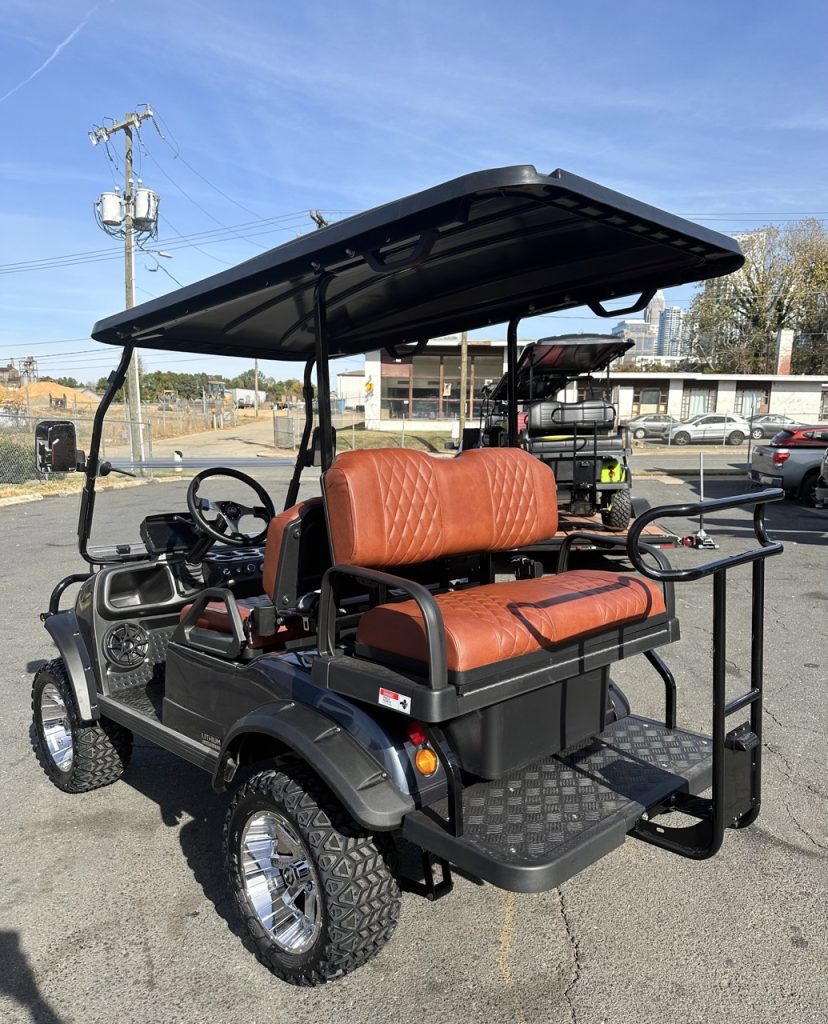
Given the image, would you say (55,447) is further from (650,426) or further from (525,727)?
(650,426)

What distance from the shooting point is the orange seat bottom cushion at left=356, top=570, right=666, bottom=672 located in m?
2.14

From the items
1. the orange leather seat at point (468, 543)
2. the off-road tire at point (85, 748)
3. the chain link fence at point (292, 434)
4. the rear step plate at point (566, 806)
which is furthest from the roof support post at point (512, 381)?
the chain link fence at point (292, 434)

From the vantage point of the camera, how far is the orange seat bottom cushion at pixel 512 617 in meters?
2.14

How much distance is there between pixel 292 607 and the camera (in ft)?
9.27

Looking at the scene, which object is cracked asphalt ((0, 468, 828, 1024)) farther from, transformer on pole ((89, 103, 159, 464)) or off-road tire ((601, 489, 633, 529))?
transformer on pole ((89, 103, 159, 464))

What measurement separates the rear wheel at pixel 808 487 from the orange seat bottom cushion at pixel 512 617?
12.8 m

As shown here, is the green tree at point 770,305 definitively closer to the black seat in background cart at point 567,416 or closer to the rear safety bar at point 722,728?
the black seat in background cart at point 567,416

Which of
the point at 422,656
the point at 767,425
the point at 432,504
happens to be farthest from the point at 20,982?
the point at 767,425

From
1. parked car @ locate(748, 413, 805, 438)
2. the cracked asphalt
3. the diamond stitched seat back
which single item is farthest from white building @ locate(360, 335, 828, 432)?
the cracked asphalt

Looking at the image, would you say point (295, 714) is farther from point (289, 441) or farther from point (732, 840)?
point (289, 441)

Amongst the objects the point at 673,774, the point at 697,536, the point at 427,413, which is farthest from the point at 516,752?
the point at 427,413

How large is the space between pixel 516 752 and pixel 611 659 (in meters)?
0.43

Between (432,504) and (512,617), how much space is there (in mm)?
674

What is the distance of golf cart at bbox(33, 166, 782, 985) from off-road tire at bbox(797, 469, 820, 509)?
1226 centimetres
